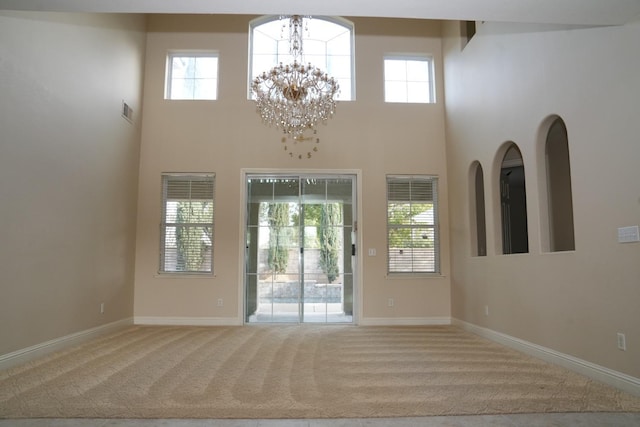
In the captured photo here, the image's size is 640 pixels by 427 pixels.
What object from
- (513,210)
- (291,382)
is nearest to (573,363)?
(291,382)

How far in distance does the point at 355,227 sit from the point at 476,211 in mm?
1663

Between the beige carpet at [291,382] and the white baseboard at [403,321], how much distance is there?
128cm

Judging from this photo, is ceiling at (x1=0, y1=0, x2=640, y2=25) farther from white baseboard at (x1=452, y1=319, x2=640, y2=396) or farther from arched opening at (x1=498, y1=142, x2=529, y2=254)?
arched opening at (x1=498, y1=142, x2=529, y2=254)

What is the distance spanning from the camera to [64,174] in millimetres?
4344

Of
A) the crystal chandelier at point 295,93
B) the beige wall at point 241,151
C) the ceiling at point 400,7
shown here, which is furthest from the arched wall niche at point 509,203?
the crystal chandelier at point 295,93

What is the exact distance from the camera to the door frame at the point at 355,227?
6.18 metres

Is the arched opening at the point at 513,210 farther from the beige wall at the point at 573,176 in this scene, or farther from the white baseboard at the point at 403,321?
the white baseboard at the point at 403,321

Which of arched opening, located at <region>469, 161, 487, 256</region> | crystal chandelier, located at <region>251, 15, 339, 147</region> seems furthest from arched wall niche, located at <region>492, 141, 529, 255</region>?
crystal chandelier, located at <region>251, 15, 339, 147</region>

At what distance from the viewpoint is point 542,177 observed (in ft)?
13.3

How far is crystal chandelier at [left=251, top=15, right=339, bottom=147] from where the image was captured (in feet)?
15.6

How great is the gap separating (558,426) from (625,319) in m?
1.12

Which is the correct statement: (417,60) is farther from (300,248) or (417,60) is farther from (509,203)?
(300,248)

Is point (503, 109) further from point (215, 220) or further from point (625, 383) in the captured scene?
point (215, 220)

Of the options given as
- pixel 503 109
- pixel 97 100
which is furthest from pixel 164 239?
pixel 503 109
